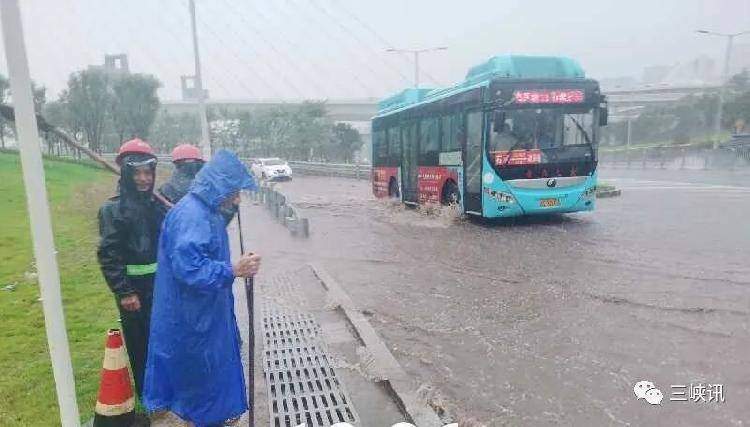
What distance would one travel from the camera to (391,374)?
187 inches

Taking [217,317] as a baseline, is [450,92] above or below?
above

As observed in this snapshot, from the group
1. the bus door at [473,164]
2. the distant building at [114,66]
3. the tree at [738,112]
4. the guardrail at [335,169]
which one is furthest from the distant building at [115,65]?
the tree at [738,112]

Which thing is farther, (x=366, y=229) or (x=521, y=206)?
(x=366, y=229)

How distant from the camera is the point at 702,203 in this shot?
1560 centimetres

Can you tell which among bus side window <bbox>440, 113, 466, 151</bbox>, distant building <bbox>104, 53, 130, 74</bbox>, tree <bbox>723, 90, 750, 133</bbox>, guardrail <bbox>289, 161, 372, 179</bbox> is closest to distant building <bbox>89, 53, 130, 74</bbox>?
distant building <bbox>104, 53, 130, 74</bbox>

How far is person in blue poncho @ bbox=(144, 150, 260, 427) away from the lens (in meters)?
3.12

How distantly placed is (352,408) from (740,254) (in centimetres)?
778

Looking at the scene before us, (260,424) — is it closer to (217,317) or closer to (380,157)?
(217,317)

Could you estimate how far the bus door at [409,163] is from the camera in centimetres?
1625

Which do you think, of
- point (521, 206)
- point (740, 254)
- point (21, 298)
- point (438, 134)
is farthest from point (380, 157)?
point (21, 298)

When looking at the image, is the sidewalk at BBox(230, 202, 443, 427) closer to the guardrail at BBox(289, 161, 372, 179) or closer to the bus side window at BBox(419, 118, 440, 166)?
the bus side window at BBox(419, 118, 440, 166)

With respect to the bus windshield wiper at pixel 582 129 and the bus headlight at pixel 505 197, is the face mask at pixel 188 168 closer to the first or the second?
the bus headlight at pixel 505 197

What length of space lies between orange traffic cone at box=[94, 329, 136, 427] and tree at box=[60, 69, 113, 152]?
36.3 m

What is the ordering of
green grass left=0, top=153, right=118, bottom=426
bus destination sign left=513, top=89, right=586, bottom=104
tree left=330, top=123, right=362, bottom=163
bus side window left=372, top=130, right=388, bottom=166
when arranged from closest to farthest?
1. green grass left=0, top=153, right=118, bottom=426
2. bus destination sign left=513, top=89, right=586, bottom=104
3. bus side window left=372, top=130, right=388, bottom=166
4. tree left=330, top=123, right=362, bottom=163
